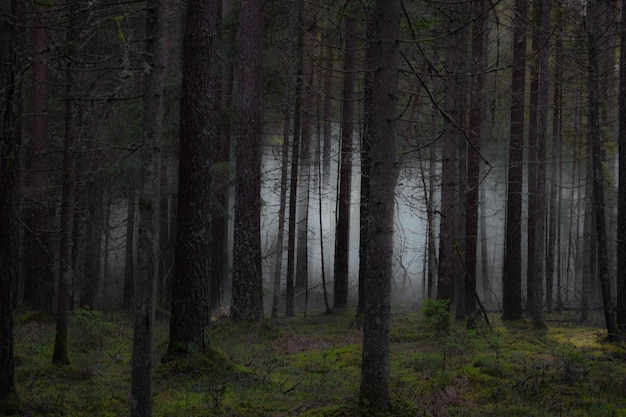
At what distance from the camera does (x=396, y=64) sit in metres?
5.73

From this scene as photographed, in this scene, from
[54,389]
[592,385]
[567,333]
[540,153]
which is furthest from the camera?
[540,153]

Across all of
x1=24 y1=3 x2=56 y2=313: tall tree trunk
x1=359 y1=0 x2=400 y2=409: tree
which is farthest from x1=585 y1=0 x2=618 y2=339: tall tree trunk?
x1=24 y1=3 x2=56 y2=313: tall tree trunk

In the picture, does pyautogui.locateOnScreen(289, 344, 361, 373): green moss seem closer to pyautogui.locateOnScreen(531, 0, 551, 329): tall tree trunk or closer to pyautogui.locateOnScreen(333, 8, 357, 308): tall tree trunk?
pyautogui.locateOnScreen(531, 0, 551, 329): tall tree trunk

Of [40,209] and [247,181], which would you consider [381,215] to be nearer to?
[247,181]

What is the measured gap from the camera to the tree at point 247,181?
13664mm

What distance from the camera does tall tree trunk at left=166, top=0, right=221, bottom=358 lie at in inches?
344

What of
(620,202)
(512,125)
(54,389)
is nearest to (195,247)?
(54,389)

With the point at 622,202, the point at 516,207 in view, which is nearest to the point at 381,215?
the point at 622,202

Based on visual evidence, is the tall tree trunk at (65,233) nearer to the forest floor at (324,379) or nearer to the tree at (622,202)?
the forest floor at (324,379)

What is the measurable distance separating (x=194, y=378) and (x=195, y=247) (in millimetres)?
2020

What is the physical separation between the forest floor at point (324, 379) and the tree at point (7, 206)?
43 centimetres

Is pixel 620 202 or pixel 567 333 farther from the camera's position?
pixel 567 333

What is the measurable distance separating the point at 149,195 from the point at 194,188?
3.72m

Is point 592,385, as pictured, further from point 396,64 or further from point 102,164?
point 102,164
